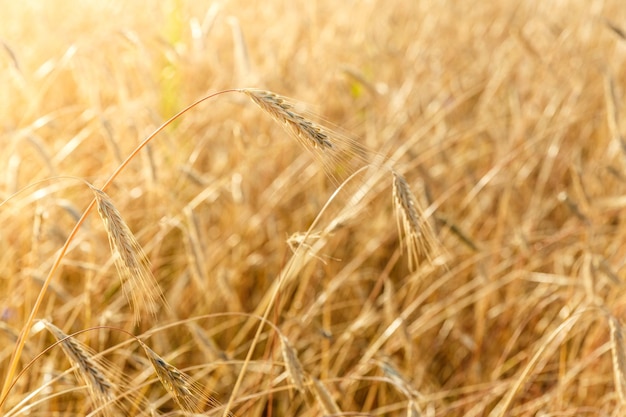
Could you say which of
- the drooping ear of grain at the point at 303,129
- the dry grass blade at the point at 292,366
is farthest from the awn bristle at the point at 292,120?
the dry grass blade at the point at 292,366

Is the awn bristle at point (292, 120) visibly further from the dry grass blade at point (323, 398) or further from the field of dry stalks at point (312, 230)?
the dry grass blade at point (323, 398)

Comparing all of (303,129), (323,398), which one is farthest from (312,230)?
(303,129)

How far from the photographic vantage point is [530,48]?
2.08m

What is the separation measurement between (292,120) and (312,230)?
469 mm

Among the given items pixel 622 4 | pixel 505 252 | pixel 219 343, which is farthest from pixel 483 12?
pixel 219 343

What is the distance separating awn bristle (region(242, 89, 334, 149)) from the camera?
32.6 inches

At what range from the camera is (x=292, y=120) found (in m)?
0.84

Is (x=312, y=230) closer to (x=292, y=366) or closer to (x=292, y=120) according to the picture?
(x=292, y=366)

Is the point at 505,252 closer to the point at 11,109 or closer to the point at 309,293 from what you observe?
the point at 309,293

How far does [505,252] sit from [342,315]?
0.48 m

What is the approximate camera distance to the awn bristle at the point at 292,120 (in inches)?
32.6

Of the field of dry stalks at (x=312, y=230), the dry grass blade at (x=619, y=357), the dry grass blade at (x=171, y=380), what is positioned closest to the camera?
the dry grass blade at (x=171, y=380)

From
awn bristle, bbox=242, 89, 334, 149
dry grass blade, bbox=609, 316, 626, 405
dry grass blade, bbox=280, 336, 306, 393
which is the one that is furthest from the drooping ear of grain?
dry grass blade, bbox=609, 316, 626, 405

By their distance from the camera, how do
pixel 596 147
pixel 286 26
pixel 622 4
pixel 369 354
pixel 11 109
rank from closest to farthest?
pixel 369 354 < pixel 11 109 < pixel 596 147 < pixel 286 26 < pixel 622 4
